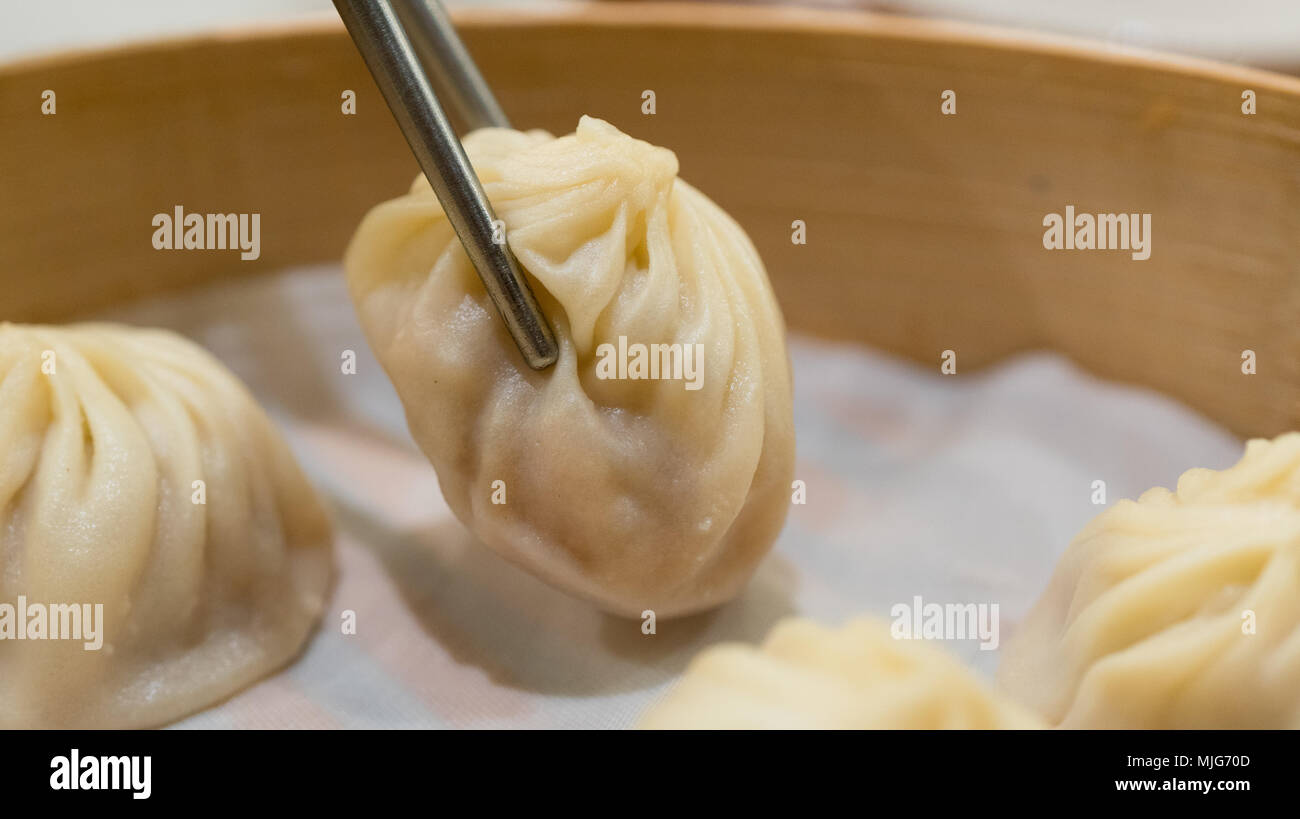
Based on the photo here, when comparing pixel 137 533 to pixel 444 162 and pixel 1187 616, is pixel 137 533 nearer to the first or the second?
pixel 444 162

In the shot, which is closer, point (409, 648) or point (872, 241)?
point (409, 648)

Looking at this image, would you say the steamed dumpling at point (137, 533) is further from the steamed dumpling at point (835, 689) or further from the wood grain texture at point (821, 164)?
the steamed dumpling at point (835, 689)
